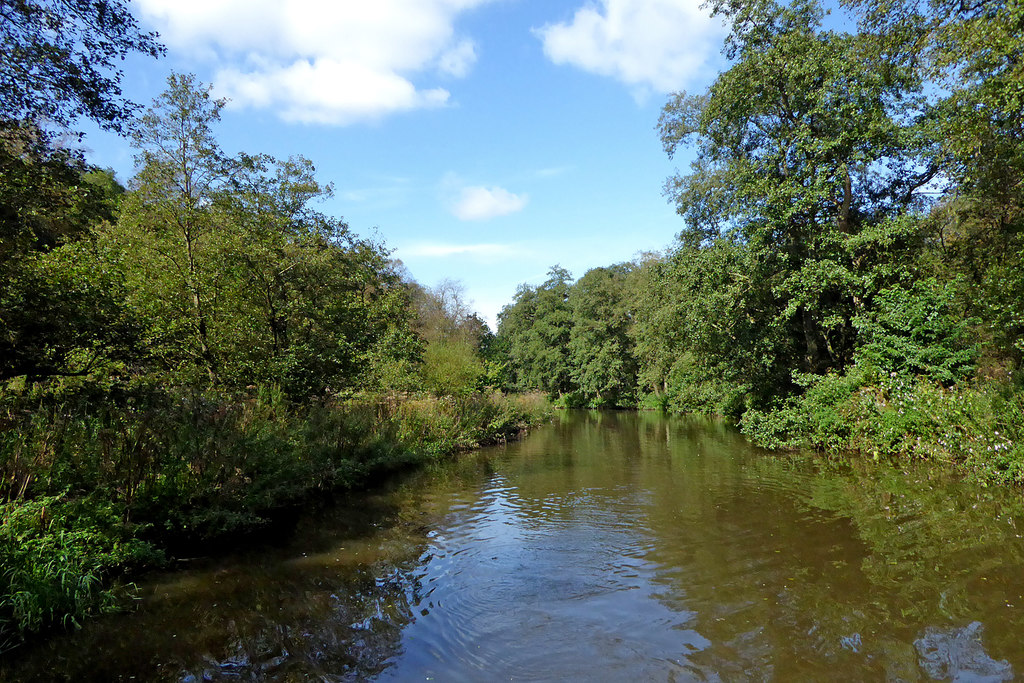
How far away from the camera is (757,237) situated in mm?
17141

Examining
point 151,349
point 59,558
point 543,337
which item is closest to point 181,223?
point 151,349

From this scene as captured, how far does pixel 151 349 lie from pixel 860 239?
56.3ft

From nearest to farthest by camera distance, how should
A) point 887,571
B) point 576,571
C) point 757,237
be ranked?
point 887,571 < point 576,571 < point 757,237

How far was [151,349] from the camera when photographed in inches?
395

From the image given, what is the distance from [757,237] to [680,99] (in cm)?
782

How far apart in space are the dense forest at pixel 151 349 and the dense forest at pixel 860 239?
11.4 metres

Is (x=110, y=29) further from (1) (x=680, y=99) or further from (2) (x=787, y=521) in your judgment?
(1) (x=680, y=99)

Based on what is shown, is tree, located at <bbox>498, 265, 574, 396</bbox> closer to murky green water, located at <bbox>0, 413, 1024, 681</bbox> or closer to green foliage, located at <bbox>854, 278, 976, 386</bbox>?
green foliage, located at <bbox>854, 278, 976, 386</bbox>

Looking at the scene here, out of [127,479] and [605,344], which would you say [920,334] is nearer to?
[127,479]

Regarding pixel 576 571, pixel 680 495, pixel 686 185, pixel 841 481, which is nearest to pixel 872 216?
pixel 686 185

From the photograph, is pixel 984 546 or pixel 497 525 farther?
pixel 497 525

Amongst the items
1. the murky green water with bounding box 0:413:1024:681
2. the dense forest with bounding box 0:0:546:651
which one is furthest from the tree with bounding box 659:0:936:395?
the dense forest with bounding box 0:0:546:651

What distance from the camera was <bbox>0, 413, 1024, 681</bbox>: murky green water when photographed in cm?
478

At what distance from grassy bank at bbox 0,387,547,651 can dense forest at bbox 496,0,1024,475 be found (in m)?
12.7
